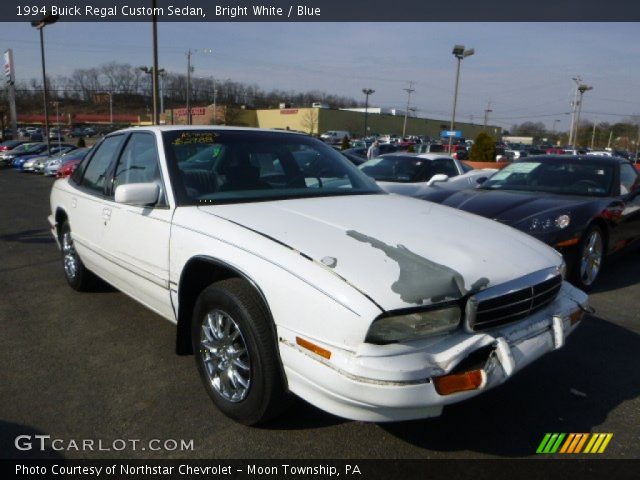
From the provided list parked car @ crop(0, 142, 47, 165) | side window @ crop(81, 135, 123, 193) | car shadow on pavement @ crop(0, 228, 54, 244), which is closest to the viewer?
side window @ crop(81, 135, 123, 193)

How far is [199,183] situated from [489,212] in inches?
129

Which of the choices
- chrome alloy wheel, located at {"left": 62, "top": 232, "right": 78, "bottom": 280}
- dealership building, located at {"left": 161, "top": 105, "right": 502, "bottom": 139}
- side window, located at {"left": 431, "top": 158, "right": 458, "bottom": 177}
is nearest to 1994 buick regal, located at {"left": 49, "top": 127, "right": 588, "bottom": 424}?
chrome alloy wheel, located at {"left": 62, "top": 232, "right": 78, "bottom": 280}

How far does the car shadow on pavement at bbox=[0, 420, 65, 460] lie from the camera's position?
8.16ft

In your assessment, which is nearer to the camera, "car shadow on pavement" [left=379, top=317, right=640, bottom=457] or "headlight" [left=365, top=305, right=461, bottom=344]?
"headlight" [left=365, top=305, right=461, bottom=344]

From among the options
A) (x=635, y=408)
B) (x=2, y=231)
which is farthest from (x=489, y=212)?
(x=2, y=231)

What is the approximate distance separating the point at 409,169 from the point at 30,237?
6.53m

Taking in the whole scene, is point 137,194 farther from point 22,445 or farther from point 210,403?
point 22,445

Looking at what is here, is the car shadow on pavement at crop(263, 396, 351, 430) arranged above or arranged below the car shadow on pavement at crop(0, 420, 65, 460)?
above

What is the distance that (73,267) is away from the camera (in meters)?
4.94

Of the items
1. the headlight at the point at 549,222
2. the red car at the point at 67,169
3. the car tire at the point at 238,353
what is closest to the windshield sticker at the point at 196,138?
the car tire at the point at 238,353

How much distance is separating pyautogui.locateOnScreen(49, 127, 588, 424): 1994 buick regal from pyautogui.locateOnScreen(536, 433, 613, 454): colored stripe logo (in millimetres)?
471

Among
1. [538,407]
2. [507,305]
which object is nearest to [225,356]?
[507,305]

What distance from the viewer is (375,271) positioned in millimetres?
2264

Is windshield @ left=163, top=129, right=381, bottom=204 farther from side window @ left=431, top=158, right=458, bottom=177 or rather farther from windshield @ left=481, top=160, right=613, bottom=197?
side window @ left=431, top=158, right=458, bottom=177
